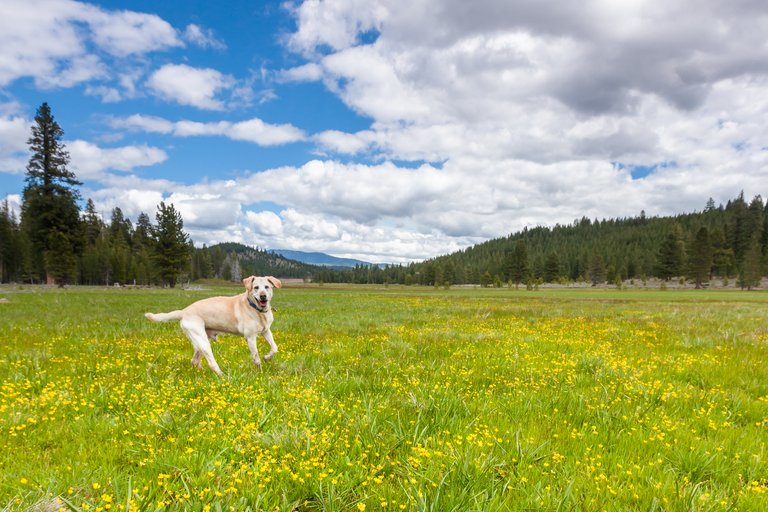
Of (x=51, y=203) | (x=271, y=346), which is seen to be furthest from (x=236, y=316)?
(x=51, y=203)

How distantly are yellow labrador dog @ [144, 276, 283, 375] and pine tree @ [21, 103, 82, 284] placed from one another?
49.1 metres

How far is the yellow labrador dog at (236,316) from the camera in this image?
7.34 meters

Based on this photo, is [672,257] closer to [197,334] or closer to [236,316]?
[236,316]

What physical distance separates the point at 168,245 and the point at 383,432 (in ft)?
217

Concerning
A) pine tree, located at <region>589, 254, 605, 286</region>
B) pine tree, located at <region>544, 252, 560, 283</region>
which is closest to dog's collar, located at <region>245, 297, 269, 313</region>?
pine tree, located at <region>544, 252, 560, 283</region>

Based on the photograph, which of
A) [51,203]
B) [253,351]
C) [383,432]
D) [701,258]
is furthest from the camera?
[701,258]

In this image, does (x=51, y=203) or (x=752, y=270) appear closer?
(x=51, y=203)

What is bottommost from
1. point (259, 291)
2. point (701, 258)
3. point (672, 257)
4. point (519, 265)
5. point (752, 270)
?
point (752, 270)

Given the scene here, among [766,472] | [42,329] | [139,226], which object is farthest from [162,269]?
[139,226]

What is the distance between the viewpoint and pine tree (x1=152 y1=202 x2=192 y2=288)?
59.1m

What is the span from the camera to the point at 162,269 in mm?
59312

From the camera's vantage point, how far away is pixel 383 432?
4184mm

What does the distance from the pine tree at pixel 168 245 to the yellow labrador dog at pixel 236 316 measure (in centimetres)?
5997

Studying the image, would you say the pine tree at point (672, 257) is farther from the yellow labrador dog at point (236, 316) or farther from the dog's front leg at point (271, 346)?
the yellow labrador dog at point (236, 316)
